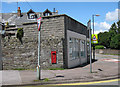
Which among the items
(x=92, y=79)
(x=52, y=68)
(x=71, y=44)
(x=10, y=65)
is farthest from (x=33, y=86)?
(x=71, y=44)

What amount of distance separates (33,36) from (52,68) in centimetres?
314

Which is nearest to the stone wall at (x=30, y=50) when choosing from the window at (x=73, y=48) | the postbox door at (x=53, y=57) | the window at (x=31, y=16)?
the postbox door at (x=53, y=57)

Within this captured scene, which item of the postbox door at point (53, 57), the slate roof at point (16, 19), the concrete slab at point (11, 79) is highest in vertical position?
the slate roof at point (16, 19)

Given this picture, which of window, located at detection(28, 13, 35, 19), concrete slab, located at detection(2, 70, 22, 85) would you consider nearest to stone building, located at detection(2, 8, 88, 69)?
concrete slab, located at detection(2, 70, 22, 85)

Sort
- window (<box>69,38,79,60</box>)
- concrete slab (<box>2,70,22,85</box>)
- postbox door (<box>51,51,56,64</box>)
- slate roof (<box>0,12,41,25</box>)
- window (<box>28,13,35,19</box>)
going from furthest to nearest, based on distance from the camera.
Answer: window (<box>28,13,35,19</box>), slate roof (<box>0,12,41,25</box>), window (<box>69,38,79,60</box>), postbox door (<box>51,51,56,64</box>), concrete slab (<box>2,70,22,85</box>)

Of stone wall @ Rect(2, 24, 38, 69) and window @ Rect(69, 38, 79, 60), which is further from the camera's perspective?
window @ Rect(69, 38, 79, 60)

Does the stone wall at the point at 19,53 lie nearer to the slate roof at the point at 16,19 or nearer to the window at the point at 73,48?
the window at the point at 73,48

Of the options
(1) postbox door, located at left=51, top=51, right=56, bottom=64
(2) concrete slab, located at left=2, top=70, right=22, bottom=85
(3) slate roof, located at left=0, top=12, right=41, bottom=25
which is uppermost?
(3) slate roof, located at left=0, top=12, right=41, bottom=25

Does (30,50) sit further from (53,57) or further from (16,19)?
(16,19)

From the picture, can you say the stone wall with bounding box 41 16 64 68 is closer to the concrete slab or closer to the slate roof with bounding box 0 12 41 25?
the concrete slab

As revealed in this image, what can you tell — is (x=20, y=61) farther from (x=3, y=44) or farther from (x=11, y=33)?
(x=11, y=33)

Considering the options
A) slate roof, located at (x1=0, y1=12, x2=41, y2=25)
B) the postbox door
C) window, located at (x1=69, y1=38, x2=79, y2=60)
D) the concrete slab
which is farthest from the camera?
slate roof, located at (x1=0, y1=12, x2=41, y2=25)

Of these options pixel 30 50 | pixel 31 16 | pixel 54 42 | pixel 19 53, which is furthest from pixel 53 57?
pixel 31 16

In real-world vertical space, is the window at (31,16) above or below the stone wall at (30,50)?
above
